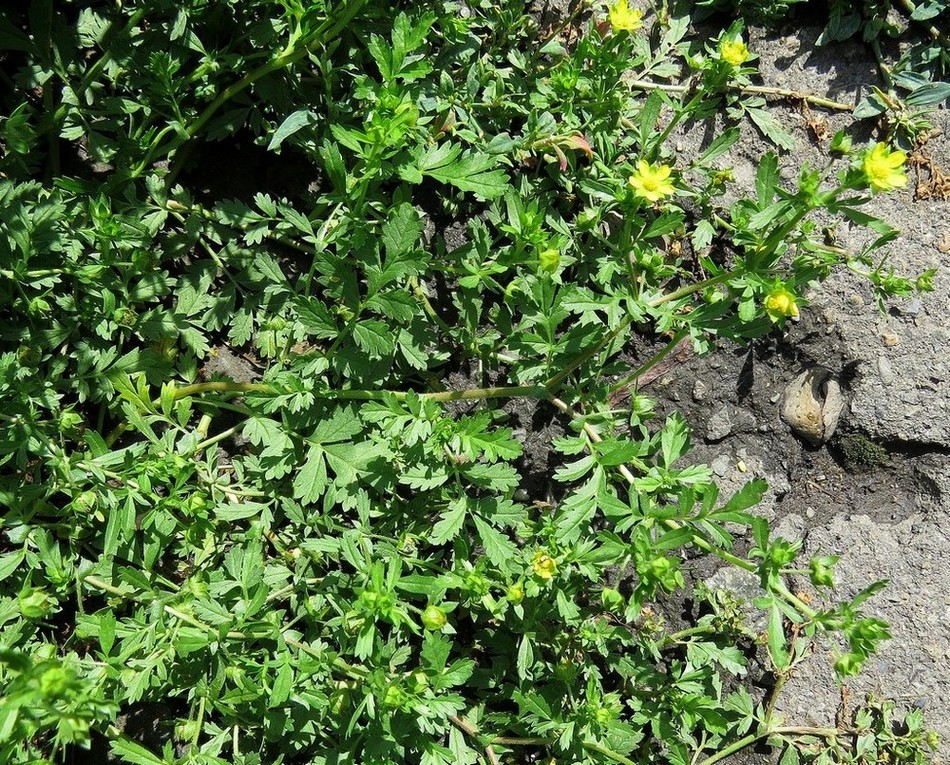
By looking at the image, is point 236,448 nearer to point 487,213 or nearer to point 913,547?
point 487,213

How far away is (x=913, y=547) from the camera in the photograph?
339 cm

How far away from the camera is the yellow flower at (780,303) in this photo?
87.0 inches

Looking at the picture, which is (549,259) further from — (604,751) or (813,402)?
(604,751)

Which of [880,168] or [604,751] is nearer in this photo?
[880,168]

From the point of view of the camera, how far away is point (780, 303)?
221 centimetres

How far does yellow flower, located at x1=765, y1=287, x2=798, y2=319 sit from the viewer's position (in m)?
2.21

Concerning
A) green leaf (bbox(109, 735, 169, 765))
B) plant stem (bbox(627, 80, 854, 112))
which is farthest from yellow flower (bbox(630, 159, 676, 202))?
green leaf (bbox(109, 735, 169, 765))

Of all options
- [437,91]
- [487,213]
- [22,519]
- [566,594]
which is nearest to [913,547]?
[566,594]

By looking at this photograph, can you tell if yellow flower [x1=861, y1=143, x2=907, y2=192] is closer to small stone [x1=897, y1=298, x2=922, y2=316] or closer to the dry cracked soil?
the dry cracked soil

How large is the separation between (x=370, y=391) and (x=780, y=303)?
4.39 ft

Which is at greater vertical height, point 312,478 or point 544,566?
point 312,478

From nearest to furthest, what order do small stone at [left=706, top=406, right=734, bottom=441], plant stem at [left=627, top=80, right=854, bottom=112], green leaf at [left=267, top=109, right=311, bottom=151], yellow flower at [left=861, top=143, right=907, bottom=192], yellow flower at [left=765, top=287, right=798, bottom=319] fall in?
1. yellow flower at [left=861, top=143, right=907, bottom=192]
2. yellow flower at [left=765, top=287, right=798, bottom=319]
3. green leaf at [left=267, top=109, right=311, bottom=151]
4. small stone at [left=706, top=406, right=734, bottom=441]
5. plant stem at [left=627, top=80, right=854, bottom=112]

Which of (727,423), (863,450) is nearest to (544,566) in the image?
(727,423)

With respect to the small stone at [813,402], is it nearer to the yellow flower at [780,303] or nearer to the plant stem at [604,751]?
the yellow flower at [780,303]
